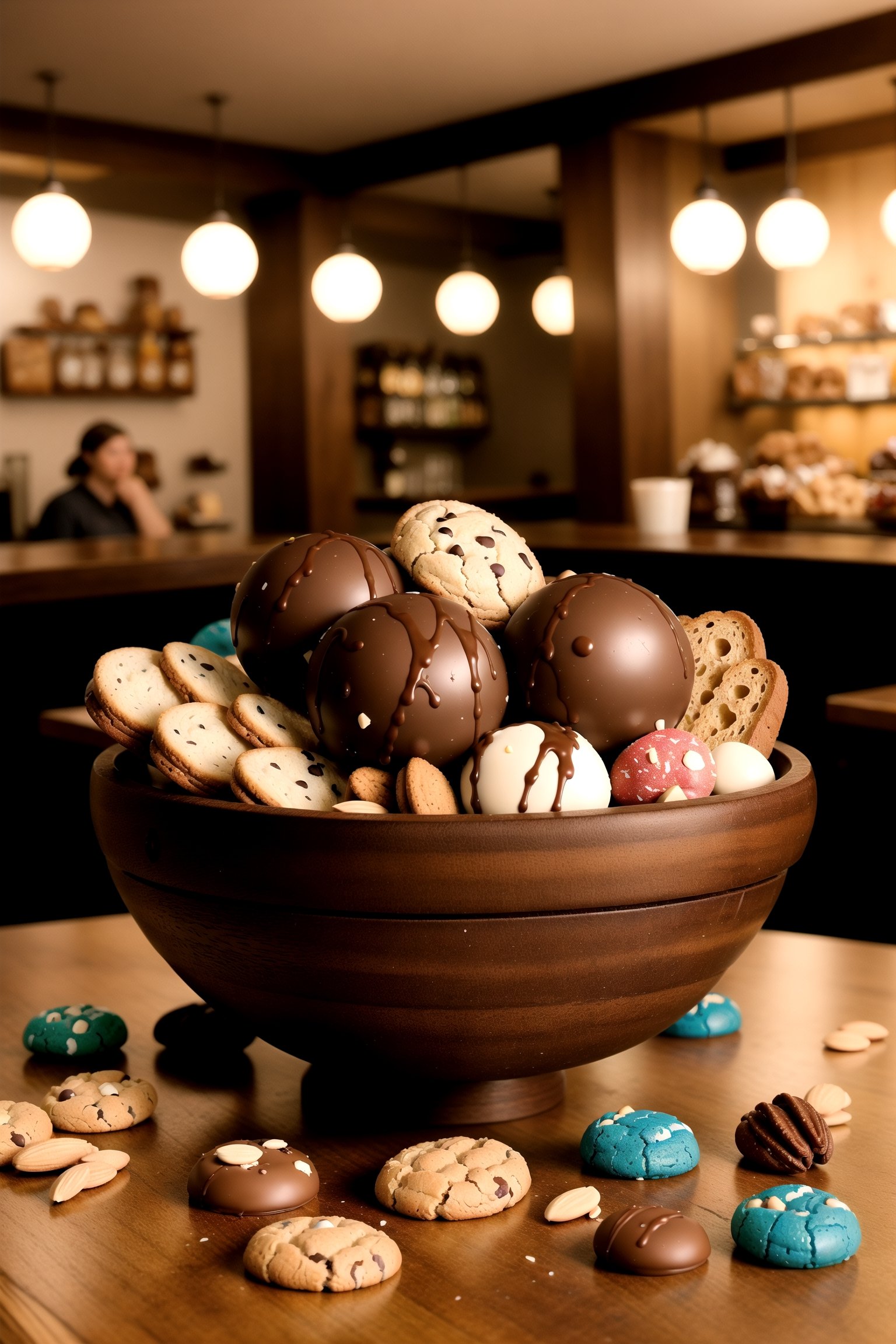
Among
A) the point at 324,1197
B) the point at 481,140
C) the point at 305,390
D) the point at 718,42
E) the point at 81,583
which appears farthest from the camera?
the point at 305,390

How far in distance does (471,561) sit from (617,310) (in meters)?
5.70

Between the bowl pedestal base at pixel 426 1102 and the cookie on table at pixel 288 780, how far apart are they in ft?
0.51

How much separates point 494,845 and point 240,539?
11.7ft

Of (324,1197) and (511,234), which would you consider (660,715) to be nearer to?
(324,1197)

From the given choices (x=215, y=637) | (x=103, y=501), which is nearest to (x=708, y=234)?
(x=103, y=501)

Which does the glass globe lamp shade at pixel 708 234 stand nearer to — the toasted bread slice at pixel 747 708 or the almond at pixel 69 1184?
the toasted bread slice at pixel 747 708

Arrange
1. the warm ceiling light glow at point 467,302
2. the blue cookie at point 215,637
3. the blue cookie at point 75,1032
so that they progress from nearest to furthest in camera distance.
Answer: the blue cookie at point 75,1032 → the blue cookie at point 215,637 → the warm ceiling light glow at point 467,302

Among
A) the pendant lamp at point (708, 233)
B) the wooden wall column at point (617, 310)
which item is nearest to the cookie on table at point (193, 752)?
the pendant lamp at point (708, 233)

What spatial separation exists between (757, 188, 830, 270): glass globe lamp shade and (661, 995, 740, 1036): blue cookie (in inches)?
179

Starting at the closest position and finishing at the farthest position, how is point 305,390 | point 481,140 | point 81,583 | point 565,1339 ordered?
point 565,1339
point 81,583
point 481,140
point 305,390

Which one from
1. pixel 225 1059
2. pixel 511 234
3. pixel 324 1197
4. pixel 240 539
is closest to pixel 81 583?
pixel 240 539

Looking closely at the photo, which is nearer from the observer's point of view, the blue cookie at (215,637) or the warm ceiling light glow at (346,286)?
the blue cookie at (215,637)

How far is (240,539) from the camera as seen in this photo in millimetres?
4168

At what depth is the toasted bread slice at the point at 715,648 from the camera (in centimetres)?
97
